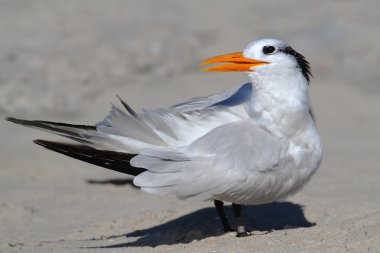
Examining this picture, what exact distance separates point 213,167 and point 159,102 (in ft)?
12.6

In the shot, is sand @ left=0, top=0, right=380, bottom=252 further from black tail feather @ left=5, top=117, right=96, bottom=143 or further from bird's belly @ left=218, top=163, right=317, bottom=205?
black tail feather @ left=5, top=117, right=96, bottom=143

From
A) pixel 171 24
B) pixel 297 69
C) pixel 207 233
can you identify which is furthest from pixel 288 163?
pixel 171 24

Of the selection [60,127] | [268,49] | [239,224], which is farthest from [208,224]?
[268,49]

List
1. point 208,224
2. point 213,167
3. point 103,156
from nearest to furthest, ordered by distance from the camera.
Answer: point 213,167
point 103,156
point 208,224

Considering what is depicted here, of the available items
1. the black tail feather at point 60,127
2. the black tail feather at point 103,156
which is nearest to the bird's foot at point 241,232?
the black tail feather at point 103,156

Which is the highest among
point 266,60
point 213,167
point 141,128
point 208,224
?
point 266,60

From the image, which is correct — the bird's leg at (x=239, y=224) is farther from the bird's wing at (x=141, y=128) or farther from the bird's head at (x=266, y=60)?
the bird's head at (x=266, y=60)

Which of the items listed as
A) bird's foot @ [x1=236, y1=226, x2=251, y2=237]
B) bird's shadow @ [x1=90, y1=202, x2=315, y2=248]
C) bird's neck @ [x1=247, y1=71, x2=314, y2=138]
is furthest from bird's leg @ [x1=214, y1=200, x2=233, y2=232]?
bird's neck @ [x1=247, y1=71, x2=314, y2=138]

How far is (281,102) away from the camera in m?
4.43

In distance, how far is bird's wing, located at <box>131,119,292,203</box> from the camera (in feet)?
13.9

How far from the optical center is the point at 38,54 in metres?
8.45

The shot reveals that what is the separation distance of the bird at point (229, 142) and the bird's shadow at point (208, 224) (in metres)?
0.37

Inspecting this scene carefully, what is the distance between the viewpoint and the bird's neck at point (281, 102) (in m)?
4.40

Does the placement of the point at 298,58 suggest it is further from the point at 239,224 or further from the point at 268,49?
the point at 239,224
